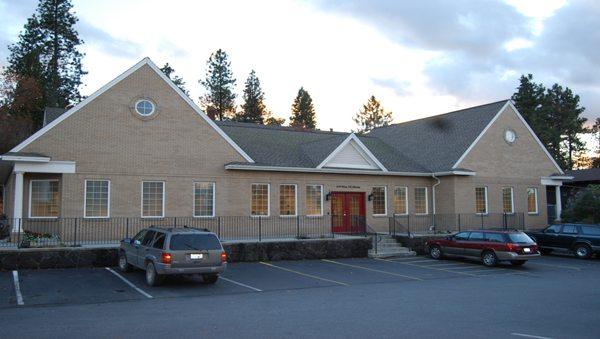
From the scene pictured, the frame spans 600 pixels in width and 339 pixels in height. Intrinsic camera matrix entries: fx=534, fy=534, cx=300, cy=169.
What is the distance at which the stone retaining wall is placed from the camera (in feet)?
58.9

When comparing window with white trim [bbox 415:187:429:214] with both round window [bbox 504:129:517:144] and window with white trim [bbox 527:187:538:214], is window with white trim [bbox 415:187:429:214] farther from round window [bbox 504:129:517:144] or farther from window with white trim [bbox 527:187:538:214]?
window with white trim [bbox 527:187:538:214]

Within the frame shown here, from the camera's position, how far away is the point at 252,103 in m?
71.4

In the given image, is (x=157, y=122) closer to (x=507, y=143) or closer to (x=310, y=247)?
(x=310, y=247)

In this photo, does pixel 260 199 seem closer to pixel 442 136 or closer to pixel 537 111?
pixel 442 136

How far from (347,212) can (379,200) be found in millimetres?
2213

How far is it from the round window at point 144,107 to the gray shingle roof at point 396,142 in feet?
18.3

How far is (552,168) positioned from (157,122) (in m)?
26.2

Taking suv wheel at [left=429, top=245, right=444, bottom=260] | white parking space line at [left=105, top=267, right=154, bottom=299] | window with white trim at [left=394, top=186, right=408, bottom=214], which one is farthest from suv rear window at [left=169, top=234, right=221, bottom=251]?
window with white trim at [left=394, top=186, right=408, bottom=214]

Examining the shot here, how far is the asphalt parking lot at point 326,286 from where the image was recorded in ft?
42.4

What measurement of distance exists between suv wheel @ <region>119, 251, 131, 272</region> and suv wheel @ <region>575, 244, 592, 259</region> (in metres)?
21.0

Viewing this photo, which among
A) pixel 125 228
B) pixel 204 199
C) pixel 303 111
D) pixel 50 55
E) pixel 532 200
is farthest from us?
pixel 303 111

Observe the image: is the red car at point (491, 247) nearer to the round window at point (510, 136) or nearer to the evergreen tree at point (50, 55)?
the round window at point (510, 136)

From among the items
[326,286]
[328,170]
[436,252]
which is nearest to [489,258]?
[436,252]

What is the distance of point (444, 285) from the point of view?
1723 cm
